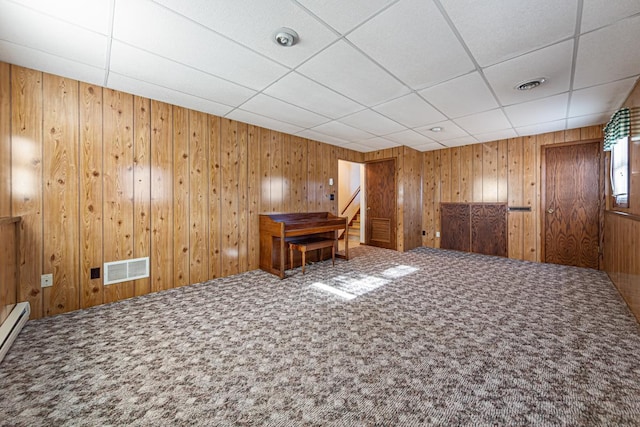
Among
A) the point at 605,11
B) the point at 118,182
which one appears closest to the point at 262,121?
the point at 118,182

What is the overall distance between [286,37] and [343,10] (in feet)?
1.53

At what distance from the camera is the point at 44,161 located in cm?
246

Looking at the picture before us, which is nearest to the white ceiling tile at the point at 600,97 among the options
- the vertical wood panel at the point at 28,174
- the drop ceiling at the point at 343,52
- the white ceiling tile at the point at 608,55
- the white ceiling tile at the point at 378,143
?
the drop ceiling at the point at 343,52

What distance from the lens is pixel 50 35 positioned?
75.2 inches

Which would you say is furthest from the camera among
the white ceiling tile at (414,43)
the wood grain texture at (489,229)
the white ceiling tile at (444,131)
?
the wood grain texture at (489,229)

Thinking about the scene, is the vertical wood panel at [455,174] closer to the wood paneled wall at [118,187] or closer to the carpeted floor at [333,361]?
the carpeted floor at [333,361]

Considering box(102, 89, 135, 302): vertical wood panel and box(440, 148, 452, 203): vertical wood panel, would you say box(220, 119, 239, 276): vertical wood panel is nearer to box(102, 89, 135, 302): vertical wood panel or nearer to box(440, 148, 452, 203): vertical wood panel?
box(102, 89, 135, 302): vertical wood panel

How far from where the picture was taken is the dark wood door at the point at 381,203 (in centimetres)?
581

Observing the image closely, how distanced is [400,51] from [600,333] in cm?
286

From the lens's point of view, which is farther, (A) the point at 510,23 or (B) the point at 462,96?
(B) the point at 462,96

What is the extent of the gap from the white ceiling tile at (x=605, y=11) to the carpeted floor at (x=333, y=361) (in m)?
2.32

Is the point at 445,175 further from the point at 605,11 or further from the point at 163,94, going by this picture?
the point at 163,94

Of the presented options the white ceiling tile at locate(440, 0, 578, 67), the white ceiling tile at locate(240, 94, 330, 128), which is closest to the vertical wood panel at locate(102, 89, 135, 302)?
the white ceiling tile at locate(240, 94, 330, 128)

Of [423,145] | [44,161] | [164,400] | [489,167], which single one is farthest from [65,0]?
[489,167]
